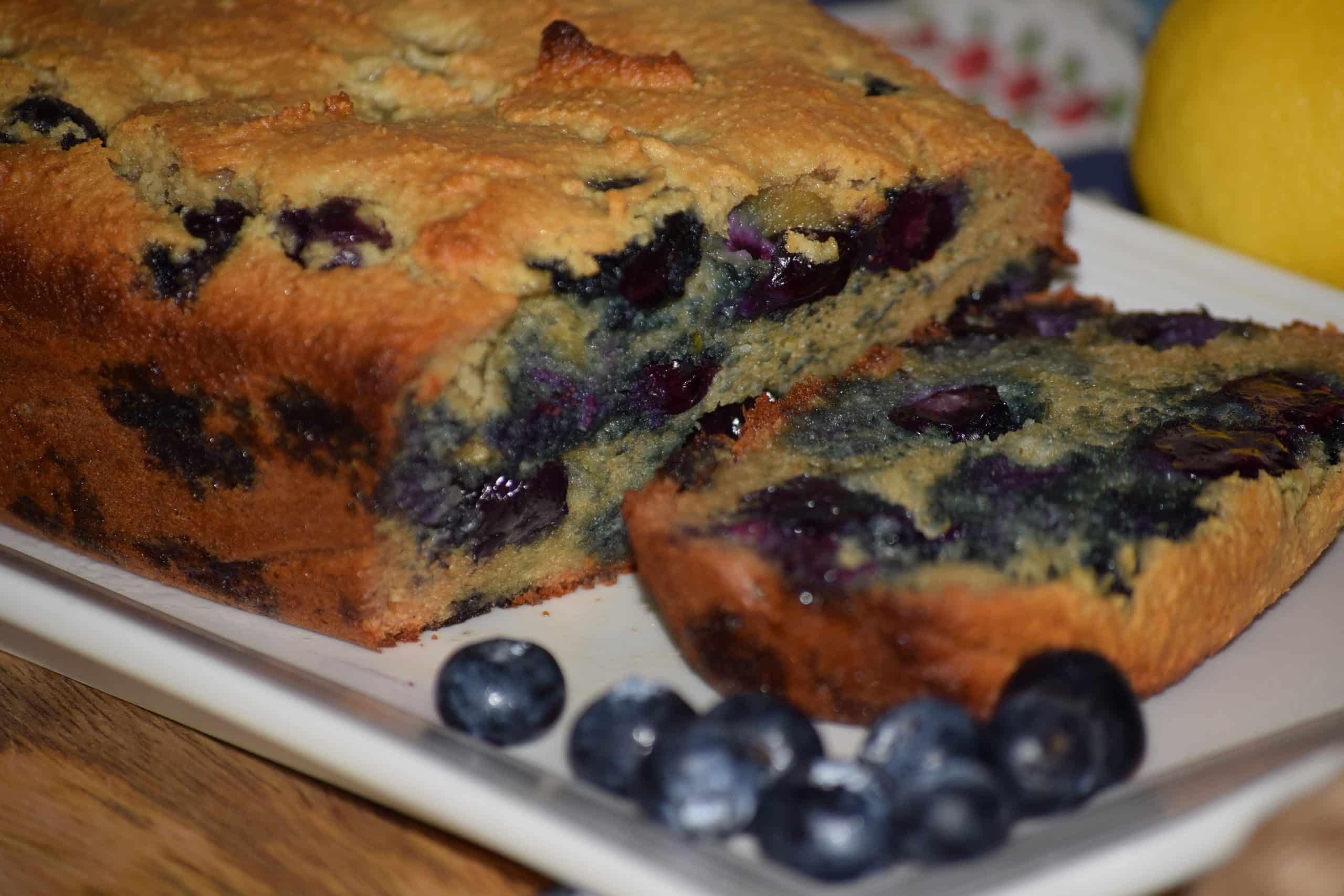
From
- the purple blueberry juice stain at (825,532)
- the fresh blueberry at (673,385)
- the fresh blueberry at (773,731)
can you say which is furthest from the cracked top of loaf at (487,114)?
the fresh blueberry at (773,731)

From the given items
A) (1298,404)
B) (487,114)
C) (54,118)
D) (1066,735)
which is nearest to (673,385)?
(487,114)

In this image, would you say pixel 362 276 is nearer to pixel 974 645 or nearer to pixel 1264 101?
pixel 974 645

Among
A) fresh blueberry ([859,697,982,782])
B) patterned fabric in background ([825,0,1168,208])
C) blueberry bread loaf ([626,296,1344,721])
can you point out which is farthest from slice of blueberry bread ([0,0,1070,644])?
patterned fabric in background ([825,0,1168,208])

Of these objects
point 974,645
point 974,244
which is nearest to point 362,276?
point 974,645

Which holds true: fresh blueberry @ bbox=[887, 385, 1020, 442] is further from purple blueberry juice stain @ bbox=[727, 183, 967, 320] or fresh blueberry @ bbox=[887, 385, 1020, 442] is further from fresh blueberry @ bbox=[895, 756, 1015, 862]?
fresh blueberry @ bbox=[895, 756, 1015, 862]

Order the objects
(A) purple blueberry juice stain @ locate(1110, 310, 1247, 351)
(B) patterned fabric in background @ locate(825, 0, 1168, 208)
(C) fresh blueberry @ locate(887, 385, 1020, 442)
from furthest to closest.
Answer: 1. (B) patterned fabric in background @ locate(825, 0, 1168, 208)
2. (A) purple blueberry juice stain @ locate(1110, 310, 1247, 351)
3. (C) fresh blueberry @ locate(887, 385, 1020, 442)

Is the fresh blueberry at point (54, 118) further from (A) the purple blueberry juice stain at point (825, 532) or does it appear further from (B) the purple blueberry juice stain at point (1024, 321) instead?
(B) the purple blueberry juice stain at point (1024, 321)
